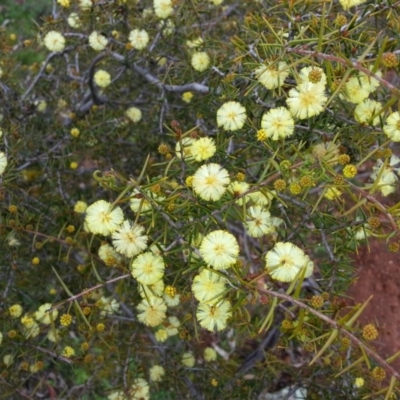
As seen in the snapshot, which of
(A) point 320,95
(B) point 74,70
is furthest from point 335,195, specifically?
(B) point 74,70

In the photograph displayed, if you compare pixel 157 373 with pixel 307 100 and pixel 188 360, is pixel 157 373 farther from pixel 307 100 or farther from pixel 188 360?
pixel 307 100

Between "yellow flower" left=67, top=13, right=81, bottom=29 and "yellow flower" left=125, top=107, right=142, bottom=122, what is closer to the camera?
"yellow flower" left=67, top=13, right=81, bottom=29

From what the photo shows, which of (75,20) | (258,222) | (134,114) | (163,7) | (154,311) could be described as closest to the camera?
(258,222)

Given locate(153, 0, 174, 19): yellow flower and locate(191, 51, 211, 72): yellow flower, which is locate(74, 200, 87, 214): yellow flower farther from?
locate(153, 0, 174, 19): yellow flower

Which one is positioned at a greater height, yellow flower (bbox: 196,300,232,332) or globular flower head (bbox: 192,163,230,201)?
globular flower head (bbox: 192,163,230,201)

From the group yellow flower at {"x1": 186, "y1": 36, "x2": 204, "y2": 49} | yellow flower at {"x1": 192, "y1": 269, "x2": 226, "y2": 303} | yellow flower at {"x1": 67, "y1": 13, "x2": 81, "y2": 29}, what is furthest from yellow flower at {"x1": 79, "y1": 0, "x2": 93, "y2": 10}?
yellow flower at {"x1": 192, "y1": 269, "x2": 226, "y2": 303}

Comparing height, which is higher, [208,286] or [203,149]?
[203,149]

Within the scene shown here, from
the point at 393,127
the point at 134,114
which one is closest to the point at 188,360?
the point at 134,114

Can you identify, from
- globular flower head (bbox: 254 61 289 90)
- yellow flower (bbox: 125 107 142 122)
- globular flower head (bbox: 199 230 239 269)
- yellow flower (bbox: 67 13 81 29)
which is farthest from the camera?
yellow flower (bbox: 125 107 142 122)
